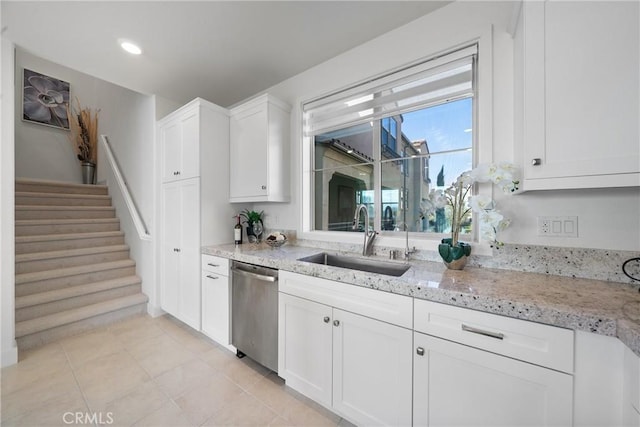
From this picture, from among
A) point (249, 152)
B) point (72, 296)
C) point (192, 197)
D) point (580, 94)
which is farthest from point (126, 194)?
point (580, 94)

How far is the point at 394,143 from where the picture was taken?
1977mm

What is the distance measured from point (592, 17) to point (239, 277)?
2436 mm

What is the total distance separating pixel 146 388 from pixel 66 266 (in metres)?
2.29

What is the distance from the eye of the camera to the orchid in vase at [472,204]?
1.28 meters

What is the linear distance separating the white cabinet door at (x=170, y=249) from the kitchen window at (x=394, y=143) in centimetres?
147

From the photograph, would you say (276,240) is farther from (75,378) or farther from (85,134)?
(85,134)

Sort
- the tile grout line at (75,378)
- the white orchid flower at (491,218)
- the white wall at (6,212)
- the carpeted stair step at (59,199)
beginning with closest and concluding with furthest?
the white orchid flower at (491,218) → the tile grout line at (75,378) → the white wall at (6,212) → the carpeted stair step at (59,199)

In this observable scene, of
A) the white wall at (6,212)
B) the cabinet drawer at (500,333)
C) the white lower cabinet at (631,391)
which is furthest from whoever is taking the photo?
the white wall at (6,212)

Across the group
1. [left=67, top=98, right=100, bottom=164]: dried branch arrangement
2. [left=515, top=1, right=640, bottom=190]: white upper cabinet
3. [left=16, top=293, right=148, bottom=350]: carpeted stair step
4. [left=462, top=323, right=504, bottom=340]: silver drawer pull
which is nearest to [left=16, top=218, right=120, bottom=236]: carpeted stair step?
[left=16, top=293, right=148, bottom=350]: carpeted stair step

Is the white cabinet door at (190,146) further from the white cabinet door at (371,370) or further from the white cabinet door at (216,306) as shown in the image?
the white cabinet door at (371,370)

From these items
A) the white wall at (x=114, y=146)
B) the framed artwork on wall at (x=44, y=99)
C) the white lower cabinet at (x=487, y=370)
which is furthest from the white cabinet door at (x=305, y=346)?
the framed artwork on wall at (x=44, y=99)

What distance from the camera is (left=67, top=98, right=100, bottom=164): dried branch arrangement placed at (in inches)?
182

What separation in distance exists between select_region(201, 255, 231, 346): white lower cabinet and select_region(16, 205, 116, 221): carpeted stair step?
113 inches

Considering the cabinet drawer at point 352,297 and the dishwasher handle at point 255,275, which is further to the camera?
the dishwasher handle at point 255,275
